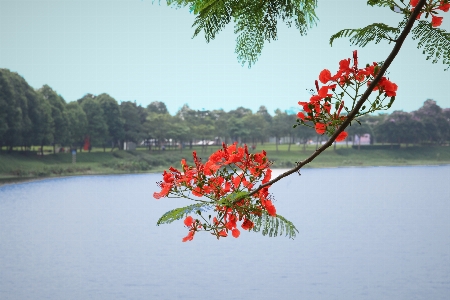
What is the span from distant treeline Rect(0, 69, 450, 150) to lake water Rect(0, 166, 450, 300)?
24.7ft

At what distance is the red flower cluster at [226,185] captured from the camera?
1757 millimetres

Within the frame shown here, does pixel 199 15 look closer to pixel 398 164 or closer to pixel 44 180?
pixel 44 180

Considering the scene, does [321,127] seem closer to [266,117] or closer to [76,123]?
[76,123]

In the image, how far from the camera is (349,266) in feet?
66.0

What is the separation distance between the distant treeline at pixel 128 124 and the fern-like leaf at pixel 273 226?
118 feet

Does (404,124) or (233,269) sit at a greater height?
A: (404,124)

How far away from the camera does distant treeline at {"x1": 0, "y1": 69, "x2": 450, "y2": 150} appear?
42500 mm

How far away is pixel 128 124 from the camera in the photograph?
192ft

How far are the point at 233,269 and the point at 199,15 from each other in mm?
18678

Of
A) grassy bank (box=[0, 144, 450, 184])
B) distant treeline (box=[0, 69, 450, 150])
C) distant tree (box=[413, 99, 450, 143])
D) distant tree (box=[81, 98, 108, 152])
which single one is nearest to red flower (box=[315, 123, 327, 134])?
distant treeline (box=[0, 69, 450, 150])

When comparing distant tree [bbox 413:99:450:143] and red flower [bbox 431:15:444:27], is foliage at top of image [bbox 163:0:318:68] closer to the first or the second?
red flower [bbox 431:15:444:27]

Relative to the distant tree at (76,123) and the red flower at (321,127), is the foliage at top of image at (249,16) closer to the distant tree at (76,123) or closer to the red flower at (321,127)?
the red flower at (321,127)

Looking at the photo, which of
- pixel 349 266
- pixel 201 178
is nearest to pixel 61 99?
pixel 349 266

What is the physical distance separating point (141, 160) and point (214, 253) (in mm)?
32276
